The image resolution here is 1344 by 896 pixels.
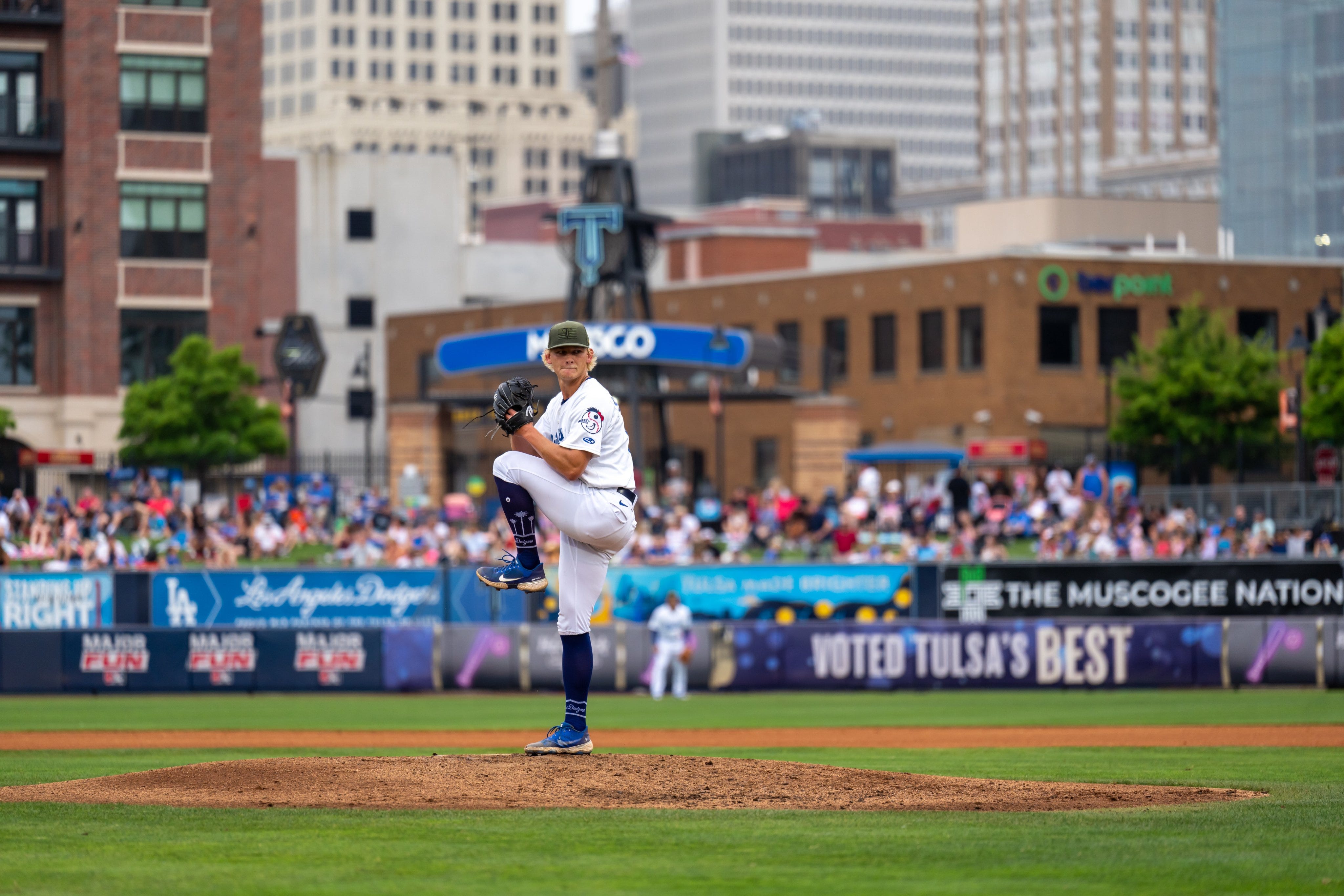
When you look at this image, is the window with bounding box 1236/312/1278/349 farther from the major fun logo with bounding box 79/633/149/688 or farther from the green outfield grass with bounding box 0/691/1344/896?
the green outfield grass with bounding box 0/691/1344/896

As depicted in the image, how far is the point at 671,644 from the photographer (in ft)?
89.8

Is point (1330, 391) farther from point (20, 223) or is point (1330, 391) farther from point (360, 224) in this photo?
point (360, 224)

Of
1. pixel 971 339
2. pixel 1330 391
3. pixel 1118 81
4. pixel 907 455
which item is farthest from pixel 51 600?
pixel 1118 81

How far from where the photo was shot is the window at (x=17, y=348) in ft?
164

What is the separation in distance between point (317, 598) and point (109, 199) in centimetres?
2451

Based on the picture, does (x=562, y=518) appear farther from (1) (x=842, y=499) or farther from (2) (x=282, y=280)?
(2) (x=282, y=280)

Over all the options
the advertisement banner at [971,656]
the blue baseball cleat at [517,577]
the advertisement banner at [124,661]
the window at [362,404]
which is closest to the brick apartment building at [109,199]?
the window at [362,404]

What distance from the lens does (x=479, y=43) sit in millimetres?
176750

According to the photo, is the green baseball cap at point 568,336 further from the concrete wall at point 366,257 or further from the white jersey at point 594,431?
the concrete wall at point 366,257

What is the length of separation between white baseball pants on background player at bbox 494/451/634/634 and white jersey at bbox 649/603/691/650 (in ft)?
53.9

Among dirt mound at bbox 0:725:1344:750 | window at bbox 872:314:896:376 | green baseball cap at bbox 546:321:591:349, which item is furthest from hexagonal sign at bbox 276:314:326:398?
green baseball cap at bbox 546:321:591:349

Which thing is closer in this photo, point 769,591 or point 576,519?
point 576,519

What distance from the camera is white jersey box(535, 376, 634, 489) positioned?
1009 centimetres

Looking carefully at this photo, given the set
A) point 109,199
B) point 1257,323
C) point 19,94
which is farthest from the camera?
point 1257,323
